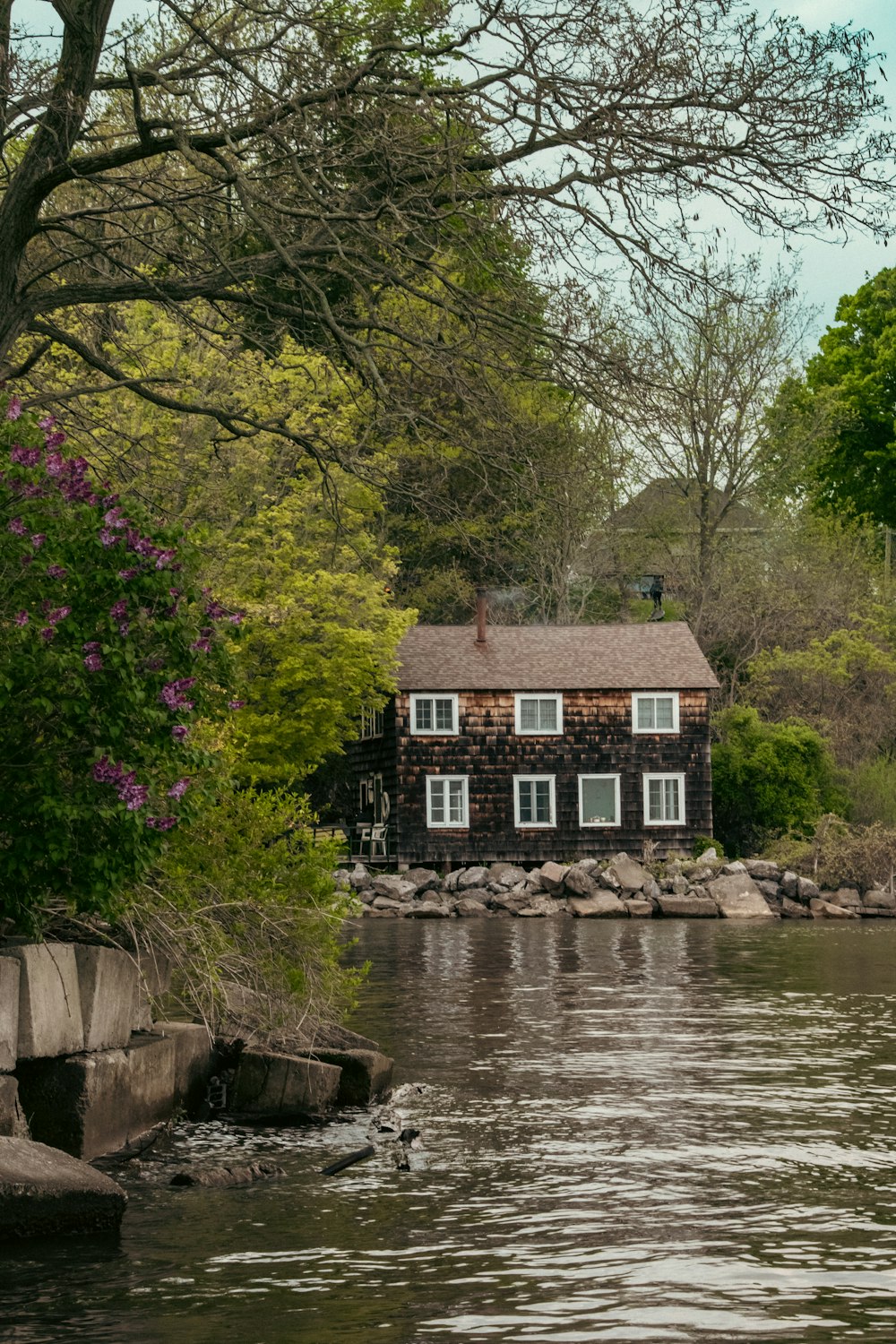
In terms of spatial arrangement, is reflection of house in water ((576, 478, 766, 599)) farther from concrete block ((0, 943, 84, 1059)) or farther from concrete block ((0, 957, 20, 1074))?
concrete block ((0, 957, 20, 1074))

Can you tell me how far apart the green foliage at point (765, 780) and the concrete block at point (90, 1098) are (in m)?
38.2

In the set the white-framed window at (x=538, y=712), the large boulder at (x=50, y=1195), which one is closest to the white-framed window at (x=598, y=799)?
the white-framed window at (x=538, y=712)

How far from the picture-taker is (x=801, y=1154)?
12.2 metres

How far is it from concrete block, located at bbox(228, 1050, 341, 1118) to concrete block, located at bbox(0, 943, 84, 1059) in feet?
7.75

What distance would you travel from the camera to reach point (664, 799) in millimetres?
49438

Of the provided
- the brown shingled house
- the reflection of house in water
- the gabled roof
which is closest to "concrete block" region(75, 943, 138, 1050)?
the gabled roof

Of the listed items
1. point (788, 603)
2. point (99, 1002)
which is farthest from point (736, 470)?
point (99, 1002)

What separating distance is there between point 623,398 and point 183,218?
4.11 m

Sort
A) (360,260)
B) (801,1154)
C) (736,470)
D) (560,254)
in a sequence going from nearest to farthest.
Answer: (801,1154)
(560,254)
(360,260)
(736,470)

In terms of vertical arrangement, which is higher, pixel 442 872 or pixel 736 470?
pixel 736 470

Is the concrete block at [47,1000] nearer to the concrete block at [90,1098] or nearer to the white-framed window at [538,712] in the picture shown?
the concrete block at [90,1098]

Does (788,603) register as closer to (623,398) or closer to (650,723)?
(650,723)

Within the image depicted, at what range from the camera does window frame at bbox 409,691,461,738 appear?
48875 mm

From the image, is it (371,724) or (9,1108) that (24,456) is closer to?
(9,1108)
